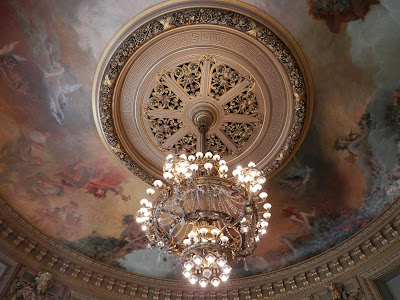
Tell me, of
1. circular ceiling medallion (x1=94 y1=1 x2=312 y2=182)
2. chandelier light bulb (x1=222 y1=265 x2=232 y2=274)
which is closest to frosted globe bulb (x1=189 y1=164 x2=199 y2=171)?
chandelier light bulb (x1=222 y1=265 x2=232 y2=274)

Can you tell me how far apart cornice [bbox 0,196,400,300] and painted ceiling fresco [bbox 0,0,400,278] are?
0.80 ft

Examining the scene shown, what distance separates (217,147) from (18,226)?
16.8ft

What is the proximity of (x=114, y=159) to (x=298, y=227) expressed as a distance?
5.18 metres

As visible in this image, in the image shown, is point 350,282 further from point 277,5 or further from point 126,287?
point 277,5

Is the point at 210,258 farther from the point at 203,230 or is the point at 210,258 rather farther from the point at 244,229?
the point at 244,229

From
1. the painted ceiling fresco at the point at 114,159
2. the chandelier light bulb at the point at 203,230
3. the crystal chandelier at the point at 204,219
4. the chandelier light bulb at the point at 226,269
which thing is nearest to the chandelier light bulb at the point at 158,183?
the crystal chandelier at the point at 204,219

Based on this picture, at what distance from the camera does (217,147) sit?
932 cm

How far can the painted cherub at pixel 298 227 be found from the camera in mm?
9461

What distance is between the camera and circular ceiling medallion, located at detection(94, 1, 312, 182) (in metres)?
7.55

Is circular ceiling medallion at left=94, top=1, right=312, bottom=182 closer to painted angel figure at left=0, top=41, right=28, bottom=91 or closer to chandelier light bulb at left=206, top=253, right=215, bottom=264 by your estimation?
painted angel figure at left=0, top=41, right=28, bottom=91

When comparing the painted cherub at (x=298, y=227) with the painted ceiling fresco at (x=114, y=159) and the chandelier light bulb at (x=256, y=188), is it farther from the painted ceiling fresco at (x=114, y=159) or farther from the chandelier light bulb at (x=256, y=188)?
the chandelier light bulb at (x=256, y=188)

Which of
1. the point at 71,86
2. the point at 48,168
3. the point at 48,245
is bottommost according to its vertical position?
the point at 48,245

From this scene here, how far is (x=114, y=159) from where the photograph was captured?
29.2ft

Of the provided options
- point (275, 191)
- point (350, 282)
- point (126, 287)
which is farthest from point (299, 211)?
point (126, 287)
